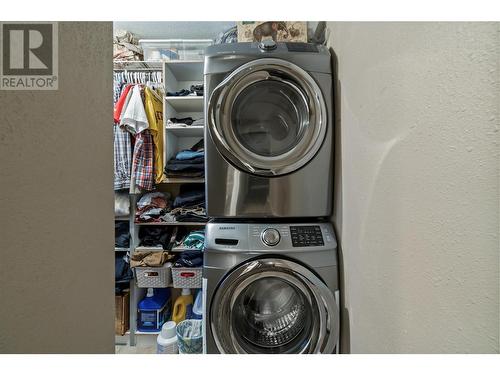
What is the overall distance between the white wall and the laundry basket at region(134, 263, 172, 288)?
1.32 meters

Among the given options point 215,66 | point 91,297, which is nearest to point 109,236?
point 91,297

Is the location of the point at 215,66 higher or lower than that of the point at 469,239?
higher

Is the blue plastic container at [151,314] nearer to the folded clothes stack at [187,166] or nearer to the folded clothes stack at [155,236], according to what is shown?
the folded clothes stack at [155,236]

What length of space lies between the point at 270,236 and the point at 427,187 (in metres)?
0.62

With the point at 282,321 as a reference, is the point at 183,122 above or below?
above

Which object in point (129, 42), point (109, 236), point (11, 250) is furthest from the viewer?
point (129, 42)

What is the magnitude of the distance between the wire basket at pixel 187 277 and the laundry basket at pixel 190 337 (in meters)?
0.24

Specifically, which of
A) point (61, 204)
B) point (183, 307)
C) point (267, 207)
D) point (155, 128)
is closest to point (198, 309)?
point (183, 307)

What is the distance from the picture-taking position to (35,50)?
0.39 meters

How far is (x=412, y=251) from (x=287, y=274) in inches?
20.6

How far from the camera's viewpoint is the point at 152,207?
173cm

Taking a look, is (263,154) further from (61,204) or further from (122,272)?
(122,272)

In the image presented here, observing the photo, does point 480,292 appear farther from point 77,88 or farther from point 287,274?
point 77,88

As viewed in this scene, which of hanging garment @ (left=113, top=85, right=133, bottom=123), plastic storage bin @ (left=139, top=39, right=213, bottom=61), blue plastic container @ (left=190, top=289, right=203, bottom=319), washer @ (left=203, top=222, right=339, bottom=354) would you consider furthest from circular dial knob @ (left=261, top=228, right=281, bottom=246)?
plastic storage bin @ (left=139, top=39, right=213, bottom=61)
